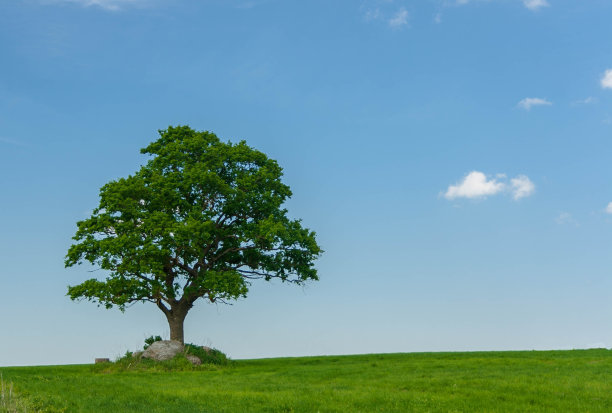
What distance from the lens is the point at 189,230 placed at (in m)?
42.8

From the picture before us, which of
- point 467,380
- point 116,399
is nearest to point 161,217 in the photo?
point 116,399

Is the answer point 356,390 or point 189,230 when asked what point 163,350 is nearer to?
point 189,230

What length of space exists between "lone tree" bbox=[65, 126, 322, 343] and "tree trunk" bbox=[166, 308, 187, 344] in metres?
0.08

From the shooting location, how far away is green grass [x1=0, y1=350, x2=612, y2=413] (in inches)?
890

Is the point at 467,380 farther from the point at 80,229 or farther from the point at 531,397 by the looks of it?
the point at 80,229

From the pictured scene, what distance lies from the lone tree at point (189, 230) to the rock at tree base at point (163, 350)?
2448mm

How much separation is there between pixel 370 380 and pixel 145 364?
1871cm

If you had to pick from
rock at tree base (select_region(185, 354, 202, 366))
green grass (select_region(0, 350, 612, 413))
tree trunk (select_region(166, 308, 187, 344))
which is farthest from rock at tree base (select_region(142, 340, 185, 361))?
green grass (select_region(0, 350, 612, 413))

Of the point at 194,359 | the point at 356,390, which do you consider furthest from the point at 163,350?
the point at 356,390

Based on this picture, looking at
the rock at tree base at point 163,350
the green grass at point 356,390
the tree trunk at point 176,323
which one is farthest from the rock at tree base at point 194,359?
the green grass at point 356,390

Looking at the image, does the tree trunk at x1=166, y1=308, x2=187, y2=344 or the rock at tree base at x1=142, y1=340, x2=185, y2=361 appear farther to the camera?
the tree trunk at x1=166, y1=308, x2=187, y2=344

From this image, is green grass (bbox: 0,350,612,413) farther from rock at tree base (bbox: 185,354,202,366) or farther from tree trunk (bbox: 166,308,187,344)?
tree trunk (bbox: 166,308,187,344)

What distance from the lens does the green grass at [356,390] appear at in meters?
22.6

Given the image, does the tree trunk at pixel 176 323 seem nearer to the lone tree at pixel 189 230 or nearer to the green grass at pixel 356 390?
the lone tree at pixel 189 230
